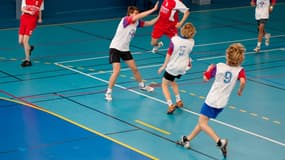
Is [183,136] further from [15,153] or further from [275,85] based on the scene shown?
[275,85]

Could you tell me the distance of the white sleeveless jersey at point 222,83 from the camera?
39.9 feet

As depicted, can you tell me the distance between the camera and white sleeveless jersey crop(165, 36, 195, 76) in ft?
47.3

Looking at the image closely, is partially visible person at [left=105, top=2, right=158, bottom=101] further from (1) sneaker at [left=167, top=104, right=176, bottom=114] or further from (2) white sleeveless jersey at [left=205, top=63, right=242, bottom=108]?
(2) white sleeveless jersey at [left=205, top=63, right=242, bottom=108]

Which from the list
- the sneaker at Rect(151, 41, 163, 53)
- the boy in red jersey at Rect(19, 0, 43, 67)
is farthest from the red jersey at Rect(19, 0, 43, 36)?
the sneaker at Rect(151, 41, 163, 53)

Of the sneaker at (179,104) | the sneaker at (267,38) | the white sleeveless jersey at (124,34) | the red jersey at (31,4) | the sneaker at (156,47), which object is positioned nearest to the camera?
the sneaker at (179,104)

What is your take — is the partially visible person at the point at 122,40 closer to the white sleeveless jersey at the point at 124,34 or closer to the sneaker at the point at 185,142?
the white sleeveless jersey at the point at 124,34

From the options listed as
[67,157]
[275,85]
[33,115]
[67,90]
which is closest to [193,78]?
[275,85]

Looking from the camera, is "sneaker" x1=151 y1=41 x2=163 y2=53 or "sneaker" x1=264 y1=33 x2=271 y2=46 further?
"sneaker" x1=264 y1=33 x2=271 y2=46

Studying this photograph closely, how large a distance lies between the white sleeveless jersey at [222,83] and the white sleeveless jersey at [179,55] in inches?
90.4

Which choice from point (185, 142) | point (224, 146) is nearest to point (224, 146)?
point (224, 146)

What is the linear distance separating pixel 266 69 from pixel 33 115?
731 centimetres

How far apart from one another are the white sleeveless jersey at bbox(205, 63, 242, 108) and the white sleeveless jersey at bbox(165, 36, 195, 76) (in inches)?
90.4

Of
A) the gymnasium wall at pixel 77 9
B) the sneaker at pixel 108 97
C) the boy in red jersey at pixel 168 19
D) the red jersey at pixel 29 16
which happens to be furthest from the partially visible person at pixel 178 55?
the gymnasium wall at pixel 77 9

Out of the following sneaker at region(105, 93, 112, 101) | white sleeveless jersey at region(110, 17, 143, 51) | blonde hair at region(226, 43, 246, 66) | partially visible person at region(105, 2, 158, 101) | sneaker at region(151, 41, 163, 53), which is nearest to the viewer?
blonde hair at region(226, 43, 246, 66)
